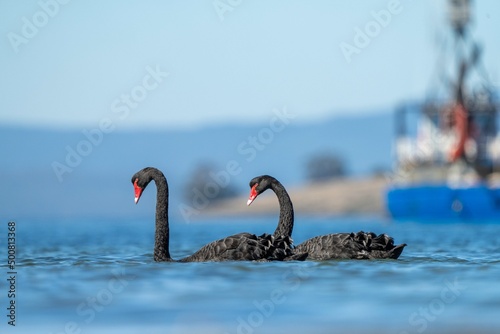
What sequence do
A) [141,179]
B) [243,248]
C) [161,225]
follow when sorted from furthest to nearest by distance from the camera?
1. [161,225]
2. [141,179]
3. [243,248]

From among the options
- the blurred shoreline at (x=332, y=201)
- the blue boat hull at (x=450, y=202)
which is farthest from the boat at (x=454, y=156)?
the blurred shoreline at (x=332, y=201)

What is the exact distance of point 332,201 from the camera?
4919 inches

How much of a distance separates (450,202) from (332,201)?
6679cm

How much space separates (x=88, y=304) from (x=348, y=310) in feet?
8.14

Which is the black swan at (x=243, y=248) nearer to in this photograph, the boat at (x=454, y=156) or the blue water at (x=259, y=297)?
the blue water at (x=259, y=297)

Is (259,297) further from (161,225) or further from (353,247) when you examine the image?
(161,225)

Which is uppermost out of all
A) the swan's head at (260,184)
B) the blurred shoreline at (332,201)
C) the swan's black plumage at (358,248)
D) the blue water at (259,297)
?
the blurred shoreline at (332,201)

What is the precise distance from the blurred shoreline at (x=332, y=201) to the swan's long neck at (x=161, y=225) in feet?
320

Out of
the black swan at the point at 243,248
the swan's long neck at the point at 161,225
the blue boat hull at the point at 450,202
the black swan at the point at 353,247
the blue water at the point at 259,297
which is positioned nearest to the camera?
the blue water at the point at 259,297

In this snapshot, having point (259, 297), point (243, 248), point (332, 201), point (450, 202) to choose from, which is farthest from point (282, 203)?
point (332, 201)

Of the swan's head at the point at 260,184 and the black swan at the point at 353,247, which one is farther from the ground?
the swan's head at the point at 260,184

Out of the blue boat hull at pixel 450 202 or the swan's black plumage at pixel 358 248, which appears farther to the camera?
the blue boat hull at pixel 450 202

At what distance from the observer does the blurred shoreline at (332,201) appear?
388 ft

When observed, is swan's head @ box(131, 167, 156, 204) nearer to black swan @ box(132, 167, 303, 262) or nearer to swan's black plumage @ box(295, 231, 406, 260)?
black swan @ box(132, 167, 303, 262)
